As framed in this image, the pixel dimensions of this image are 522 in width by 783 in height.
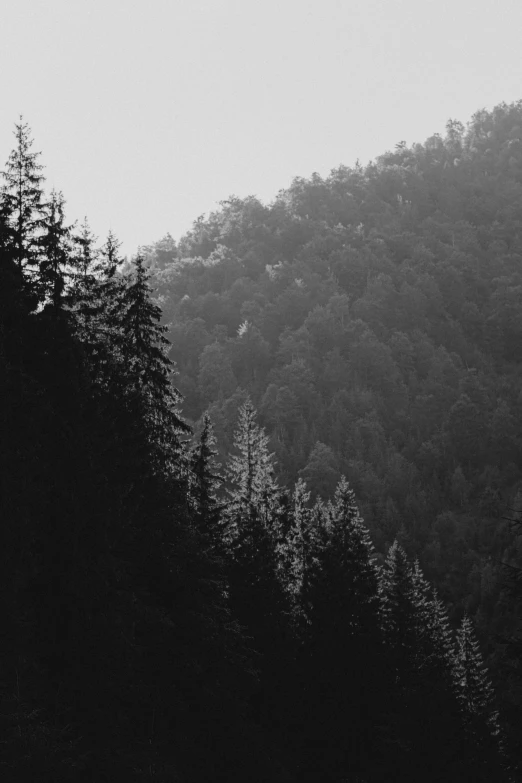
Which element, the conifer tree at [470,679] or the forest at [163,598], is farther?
the conifer tree at [470,679]

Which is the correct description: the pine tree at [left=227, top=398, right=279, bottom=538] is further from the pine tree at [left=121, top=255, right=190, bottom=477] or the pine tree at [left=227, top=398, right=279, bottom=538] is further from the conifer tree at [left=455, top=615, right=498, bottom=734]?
the pine tree at [left=121, top=255, right=190, bottom=477]

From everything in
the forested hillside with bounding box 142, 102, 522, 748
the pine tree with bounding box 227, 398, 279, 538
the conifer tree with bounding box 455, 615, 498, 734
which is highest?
the forested hillside with bounding box 142, 102, 522, 748

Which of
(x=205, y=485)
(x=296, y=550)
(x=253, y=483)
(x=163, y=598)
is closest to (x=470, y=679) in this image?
(x=296, y=550)

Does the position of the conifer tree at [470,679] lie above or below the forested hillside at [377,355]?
below

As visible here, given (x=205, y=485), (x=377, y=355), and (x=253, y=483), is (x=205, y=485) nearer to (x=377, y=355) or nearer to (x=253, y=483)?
(x=253, y=483)

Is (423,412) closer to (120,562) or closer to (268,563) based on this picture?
(268,563)

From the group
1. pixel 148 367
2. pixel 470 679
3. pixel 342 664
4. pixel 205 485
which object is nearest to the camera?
pixel 148 367

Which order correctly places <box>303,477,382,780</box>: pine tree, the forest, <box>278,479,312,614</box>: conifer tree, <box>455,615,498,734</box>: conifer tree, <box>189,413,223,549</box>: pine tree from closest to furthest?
the forest
<box>303,477,382,780</box>: pine tree
<box>189,413,223,549</box>: pine tree
<box>278,479,312,614</box>: conifer tree
<box>455,615,498,734</box>: conifer tree

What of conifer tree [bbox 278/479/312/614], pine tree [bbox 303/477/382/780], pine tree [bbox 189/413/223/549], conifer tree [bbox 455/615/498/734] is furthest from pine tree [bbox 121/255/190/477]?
conifer tree [bbox 455/615/498/734]

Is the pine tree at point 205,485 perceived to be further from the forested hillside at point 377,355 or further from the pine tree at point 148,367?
the forested hillside at point 377,355

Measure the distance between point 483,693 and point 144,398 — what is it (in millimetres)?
30453

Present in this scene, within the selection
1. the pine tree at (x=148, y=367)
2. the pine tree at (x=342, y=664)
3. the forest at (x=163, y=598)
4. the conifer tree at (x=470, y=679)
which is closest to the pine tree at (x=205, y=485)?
the forest at (x=163, y=598)

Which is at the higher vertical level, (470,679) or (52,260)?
(52,260)

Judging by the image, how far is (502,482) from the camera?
114750 millimetres
